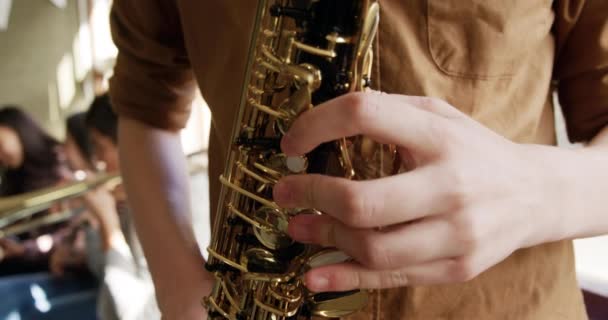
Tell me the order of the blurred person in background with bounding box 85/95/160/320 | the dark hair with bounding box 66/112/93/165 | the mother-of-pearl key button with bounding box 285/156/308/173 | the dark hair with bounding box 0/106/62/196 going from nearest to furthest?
1. the mother-of-pearl key button with bounding box 285/156/308/173
2. the blurred person in background with bounding box 85/95/160/320
3. the dark hair with bounding box 0/106/62/196
4. the dark hair with bounding box 66/112/93/165

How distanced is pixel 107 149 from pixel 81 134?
1.30 feet

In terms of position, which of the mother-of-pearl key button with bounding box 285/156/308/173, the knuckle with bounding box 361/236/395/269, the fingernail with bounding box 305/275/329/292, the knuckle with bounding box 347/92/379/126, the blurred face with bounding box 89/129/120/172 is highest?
the knuckle with bounding box 347/92/379/126

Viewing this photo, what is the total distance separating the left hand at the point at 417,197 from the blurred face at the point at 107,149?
7.40 feet

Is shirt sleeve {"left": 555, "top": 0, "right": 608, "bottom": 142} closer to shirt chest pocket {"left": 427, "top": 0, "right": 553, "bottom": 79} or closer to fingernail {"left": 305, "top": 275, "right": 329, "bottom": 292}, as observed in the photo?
shirt chest pocket {"left": 427, "top": 0, "right": 553, "bottom": 79}

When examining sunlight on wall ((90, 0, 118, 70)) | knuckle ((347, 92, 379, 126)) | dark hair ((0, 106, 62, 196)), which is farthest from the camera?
sunlight on wall ((90, 0, 118, 70))

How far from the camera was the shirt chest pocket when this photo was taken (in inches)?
18.2

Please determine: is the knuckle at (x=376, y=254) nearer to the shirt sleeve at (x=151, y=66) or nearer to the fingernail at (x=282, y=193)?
the fingernail at (x=282, y=193)

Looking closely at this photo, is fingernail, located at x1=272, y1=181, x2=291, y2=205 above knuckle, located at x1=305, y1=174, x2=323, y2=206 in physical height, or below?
below

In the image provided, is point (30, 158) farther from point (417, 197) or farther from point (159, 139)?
point (417, 197)

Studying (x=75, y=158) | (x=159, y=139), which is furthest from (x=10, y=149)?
(x=159, y=139)

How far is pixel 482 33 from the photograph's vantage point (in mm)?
468

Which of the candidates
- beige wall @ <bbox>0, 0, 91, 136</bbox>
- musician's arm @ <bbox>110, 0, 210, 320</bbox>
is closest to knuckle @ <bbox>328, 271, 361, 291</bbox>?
musician's arm @ <bbox>110, 0, 210, 320</bbox>

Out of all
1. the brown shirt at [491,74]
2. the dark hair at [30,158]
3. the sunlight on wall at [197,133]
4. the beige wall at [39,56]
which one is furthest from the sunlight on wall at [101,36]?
the brown shirt at [491,74]

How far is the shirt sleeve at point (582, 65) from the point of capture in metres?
0.49
